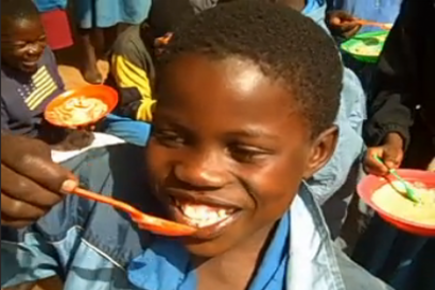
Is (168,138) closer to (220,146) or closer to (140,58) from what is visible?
(220,146)

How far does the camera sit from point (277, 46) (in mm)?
1205

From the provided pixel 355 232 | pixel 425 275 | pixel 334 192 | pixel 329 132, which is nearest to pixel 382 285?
pixel 329 132

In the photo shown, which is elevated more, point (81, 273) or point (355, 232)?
point (81, 273)

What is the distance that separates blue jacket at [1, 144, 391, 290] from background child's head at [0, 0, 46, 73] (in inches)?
67.5

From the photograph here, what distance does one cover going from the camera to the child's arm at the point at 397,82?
6.86 ft

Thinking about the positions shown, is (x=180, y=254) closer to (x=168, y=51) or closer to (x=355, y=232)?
(x=168, y=51)

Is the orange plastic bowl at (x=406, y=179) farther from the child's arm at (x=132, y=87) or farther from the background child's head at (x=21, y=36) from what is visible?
the background child's head at (x=21, y=36)

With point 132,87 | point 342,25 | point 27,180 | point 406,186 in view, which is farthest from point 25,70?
point 27,180

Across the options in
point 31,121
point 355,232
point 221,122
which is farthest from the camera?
point 31,121

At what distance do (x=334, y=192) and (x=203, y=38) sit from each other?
1178 millimetres

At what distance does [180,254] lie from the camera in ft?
4.22

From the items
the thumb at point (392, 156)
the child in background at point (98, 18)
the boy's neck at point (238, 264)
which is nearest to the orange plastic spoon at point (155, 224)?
the boy's neck at point (238, 264)

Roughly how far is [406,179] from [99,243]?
3.19 ft

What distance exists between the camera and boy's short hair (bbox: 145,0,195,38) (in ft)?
9.94
